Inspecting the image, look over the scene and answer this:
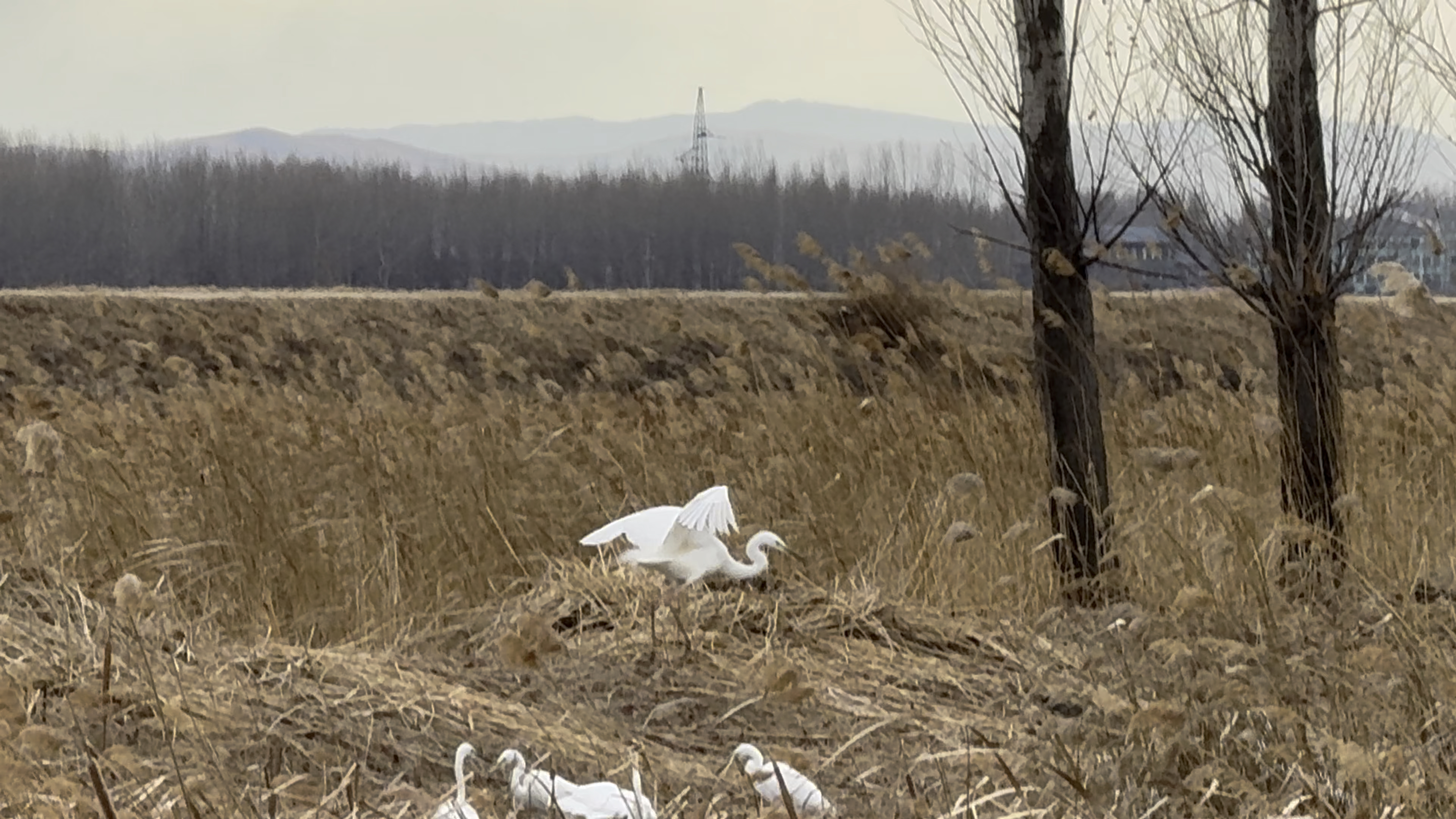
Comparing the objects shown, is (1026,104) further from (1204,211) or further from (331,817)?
(331,817)

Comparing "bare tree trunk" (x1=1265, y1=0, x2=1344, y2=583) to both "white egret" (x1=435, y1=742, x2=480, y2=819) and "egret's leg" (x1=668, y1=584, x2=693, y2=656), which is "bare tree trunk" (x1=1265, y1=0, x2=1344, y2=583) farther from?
"white egret" (x1=435, y1=742, x2=480, y2=819)

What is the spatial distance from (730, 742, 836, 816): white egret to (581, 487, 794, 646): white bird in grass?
1149 millimetres

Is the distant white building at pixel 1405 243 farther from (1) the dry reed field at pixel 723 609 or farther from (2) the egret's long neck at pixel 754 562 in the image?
(2) the egret's long neck at pixel 754 562

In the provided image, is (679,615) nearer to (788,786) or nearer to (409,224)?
(788,786)

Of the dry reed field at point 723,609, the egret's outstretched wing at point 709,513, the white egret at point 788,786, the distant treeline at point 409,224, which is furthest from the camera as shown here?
the distant treeline at point 409,224

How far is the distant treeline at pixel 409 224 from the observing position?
37.2 meters

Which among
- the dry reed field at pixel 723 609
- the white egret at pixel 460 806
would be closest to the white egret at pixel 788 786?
the dry reed field at pixel 723 609

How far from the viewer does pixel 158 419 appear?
6.62m

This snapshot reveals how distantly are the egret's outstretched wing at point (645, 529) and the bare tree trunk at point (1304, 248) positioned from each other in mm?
2053

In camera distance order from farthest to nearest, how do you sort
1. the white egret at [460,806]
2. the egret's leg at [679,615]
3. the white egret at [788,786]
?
the egret's leg at [679,615], the white egret at [788,786], the white egret at [460,806]

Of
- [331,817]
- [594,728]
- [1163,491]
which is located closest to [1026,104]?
[1163,491]

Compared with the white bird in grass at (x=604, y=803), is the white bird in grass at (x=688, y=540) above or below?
above

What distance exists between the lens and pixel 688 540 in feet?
12.2

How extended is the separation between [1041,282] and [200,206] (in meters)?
38.6
